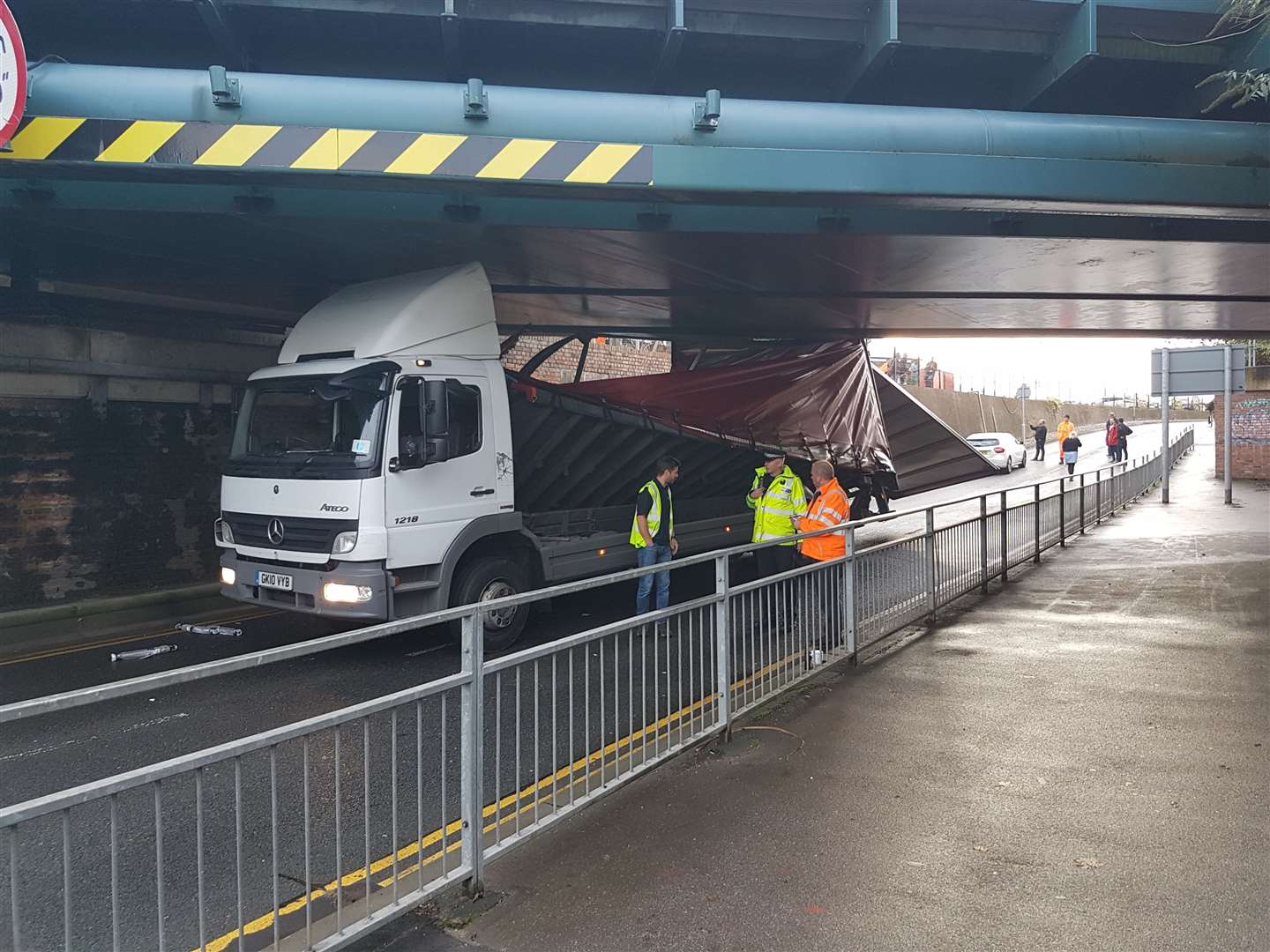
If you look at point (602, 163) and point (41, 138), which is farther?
point (602, 163)

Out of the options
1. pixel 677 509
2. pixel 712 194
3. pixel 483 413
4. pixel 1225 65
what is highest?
pixel 1225 65

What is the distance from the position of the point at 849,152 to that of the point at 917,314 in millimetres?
6551

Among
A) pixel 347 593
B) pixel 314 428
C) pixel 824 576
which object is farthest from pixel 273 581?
pixel 824 576

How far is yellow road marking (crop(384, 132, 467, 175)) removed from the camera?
5.61 metres

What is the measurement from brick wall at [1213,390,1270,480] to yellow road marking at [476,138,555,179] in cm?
2187

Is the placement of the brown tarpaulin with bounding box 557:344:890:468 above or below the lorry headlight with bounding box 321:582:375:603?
above

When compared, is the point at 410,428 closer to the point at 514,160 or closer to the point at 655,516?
the point at 514,160

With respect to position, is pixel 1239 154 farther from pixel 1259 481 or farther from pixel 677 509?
pixel 1259 481

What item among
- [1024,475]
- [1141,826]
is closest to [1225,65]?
[1141,826]

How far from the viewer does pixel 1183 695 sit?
5945 millimetres

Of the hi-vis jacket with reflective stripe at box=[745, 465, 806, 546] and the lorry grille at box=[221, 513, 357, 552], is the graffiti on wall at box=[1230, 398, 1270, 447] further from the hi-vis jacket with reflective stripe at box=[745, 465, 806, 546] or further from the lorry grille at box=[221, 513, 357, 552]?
the lorry grille at box=[221, 513, 357, 552]

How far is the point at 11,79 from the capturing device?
5129mm

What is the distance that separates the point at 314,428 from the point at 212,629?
2.77m

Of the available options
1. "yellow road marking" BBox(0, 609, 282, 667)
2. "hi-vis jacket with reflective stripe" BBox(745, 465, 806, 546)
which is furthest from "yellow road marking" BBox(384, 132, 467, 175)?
"yellow road marking" BBox(0, 609, 282, 667)
